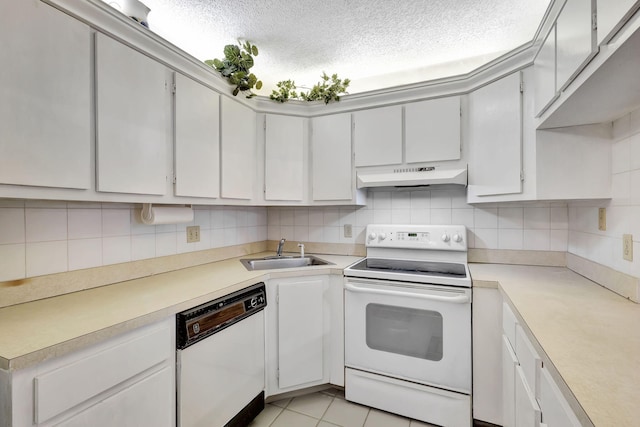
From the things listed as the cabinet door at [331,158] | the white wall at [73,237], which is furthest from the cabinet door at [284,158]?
the white wall at [73,237]

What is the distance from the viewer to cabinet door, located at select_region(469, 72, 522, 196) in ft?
5.36

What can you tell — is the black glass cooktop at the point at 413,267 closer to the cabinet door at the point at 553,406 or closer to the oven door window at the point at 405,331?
the oven door window at the point at 405,331

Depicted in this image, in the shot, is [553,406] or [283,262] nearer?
[553,406]

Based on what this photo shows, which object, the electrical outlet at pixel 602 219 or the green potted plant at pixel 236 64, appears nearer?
the electrical outlet at pixel 602 219

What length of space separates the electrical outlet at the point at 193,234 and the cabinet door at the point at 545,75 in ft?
7.14

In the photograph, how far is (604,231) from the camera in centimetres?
144

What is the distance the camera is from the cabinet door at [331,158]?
87.3 inches

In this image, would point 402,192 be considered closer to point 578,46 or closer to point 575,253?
point 575,253

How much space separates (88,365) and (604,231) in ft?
7.54

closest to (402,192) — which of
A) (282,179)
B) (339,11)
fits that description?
(282,179)

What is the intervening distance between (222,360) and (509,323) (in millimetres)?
1430

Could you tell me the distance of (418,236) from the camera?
215 centimetres

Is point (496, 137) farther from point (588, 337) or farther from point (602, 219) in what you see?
point (588, 337)

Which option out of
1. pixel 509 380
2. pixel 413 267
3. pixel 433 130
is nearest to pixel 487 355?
pixel 509 380
